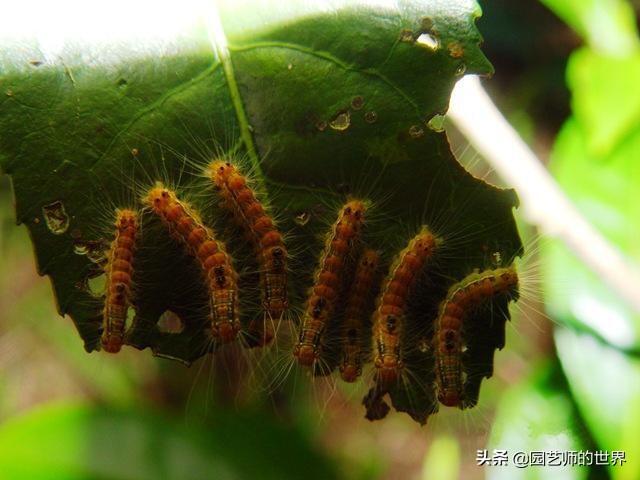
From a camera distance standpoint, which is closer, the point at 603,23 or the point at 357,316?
the point at 357,316

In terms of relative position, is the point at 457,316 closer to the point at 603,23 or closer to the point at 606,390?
the point at 606,390

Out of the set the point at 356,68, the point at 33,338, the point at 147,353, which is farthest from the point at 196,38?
the point at 33,338

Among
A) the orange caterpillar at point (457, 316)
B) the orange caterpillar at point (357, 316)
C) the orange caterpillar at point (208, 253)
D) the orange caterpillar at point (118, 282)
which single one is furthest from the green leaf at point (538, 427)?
the orange caterpillar at point (118, 282)

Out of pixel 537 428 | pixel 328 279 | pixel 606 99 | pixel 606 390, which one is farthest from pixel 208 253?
pixel 606 99

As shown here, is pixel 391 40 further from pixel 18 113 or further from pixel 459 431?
pixel 459 431

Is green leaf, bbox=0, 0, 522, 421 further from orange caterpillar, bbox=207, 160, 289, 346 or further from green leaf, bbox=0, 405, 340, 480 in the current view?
green leaf, bbox=0, 405, 340, 480
